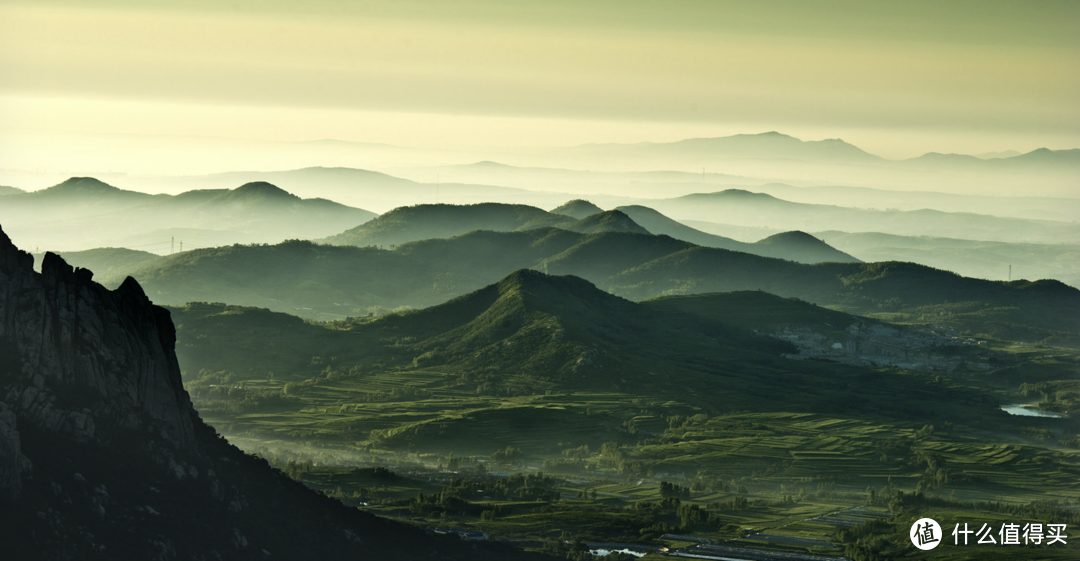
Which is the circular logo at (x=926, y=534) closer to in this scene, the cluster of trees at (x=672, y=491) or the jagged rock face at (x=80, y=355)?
the cluster of trees at (x=672, y=491)

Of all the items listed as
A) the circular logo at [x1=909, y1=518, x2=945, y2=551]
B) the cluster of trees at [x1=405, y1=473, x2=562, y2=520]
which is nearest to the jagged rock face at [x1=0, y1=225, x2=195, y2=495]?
the cluster of trees at [x1=405, y1=473, x2=562, y2=520]

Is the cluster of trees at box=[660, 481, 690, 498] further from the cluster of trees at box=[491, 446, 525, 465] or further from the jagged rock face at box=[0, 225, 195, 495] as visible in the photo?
the jagged rock face at box=[0, 225, 195, 495]

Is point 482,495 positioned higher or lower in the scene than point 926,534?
higher

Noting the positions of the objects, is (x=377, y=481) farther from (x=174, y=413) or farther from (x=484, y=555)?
(x=174, y=413)

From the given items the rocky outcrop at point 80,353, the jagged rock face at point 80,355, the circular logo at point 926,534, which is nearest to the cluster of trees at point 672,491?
the circular logo at point 926,534

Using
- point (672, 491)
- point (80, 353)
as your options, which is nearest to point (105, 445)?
point (80, 353)

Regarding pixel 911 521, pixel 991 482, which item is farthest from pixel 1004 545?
pixel 991 482

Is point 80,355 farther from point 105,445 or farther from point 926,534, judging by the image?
point 926,534
